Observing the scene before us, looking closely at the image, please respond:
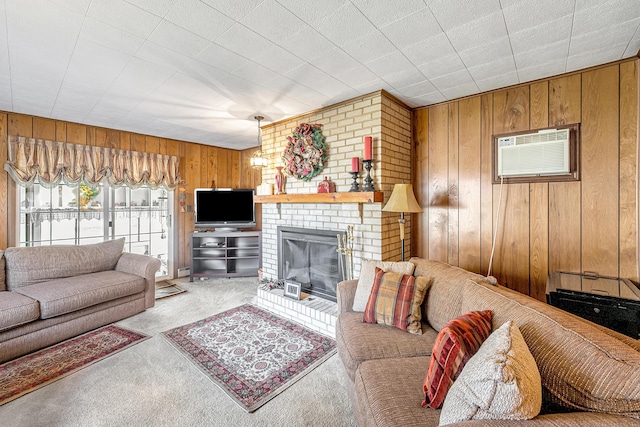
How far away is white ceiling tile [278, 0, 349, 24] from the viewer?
1570 millimetres

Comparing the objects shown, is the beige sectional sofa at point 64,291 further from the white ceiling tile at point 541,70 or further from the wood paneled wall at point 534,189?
the white ceiling tile at point 541,70

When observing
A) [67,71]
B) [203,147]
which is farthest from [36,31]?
[203,147]

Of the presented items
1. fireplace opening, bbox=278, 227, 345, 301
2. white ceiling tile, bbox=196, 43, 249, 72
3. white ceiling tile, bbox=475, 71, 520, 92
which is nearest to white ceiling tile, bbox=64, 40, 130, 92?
white ceiling tile, bbox=196, 43, 249, 72

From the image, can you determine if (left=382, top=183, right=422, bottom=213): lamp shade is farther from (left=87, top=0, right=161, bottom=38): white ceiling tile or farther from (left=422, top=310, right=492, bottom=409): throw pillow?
(left=87, top=0, right=161, bottom=38): white ceiling tile

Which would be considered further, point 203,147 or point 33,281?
point 203,147

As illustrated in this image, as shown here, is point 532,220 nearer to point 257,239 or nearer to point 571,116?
point 571,116

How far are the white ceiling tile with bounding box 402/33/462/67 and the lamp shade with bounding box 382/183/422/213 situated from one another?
1.02m

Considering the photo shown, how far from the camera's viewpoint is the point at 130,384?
204 centimetres

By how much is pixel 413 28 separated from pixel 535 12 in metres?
0.67

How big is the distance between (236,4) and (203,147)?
3.99 meters

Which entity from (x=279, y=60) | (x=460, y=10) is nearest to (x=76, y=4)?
(x=279, y=60)

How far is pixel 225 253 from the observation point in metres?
4.80

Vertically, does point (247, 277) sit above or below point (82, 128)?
below

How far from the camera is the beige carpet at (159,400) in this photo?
1.71 m
